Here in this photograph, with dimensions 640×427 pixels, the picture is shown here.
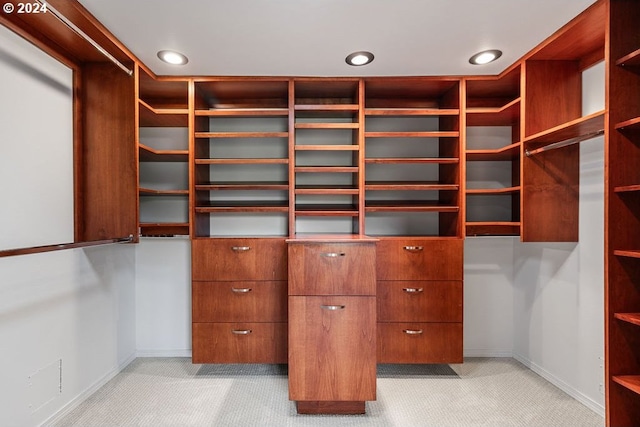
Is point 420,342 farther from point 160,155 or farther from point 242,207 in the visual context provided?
point 160,155

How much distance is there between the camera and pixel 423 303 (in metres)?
2.31

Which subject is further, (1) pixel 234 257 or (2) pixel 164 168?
(2) pixel 164 168

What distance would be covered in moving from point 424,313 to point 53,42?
2.82m

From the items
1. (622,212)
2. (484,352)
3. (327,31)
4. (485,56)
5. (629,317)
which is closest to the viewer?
(629,317)

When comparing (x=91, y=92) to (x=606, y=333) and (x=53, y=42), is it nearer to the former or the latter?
(x=53, y=42)

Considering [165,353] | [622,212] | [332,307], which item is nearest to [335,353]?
[332,307]

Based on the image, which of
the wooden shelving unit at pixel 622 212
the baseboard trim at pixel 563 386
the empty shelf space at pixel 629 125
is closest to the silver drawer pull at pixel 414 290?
the wooden shelving unit at pixel 622 212

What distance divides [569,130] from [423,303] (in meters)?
1.38

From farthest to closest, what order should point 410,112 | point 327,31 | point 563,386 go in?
point 410,112
point 563,386
point 327,31

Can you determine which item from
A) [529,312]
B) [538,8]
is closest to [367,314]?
[529,312]

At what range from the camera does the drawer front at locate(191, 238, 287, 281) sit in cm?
233

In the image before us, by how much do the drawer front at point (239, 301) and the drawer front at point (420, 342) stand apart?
753mm

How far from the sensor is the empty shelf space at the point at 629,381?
137 cm

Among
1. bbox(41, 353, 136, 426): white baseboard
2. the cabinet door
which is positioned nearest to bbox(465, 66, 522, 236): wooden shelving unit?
the cabinet door
